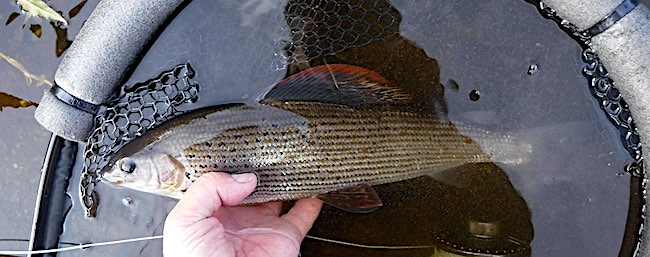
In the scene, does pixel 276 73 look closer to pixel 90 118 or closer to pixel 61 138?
pixel 90 118

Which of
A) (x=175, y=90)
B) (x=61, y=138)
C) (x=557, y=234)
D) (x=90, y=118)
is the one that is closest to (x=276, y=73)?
(x=175, y=90)

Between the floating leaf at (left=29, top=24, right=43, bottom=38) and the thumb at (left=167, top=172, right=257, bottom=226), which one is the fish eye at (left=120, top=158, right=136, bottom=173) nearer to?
the thumb at (left=167, top=172, right=257, bottom=226)

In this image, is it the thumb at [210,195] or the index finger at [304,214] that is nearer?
the thumb at [210,195]

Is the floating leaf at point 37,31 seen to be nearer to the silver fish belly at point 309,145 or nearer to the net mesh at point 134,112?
the net mesh at point 134,112

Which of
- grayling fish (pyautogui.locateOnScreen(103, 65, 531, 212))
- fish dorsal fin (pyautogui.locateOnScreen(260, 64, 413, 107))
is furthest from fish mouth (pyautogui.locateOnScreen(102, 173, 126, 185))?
fish dorsal fin (pyautogui.locateOnScreen(260, 64, 413, 107))

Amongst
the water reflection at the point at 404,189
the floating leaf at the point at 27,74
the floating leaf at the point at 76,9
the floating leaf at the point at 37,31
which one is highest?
the floating leaf at the point at 76,9

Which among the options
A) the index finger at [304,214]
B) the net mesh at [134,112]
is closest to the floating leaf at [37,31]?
the net mesh at [134,112]

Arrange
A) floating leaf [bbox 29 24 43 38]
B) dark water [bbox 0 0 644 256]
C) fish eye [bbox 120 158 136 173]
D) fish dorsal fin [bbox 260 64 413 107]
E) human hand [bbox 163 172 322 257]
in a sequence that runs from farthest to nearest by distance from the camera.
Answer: floating leaf [bbox 29 24 43 38], dark water [bbox 0 0 644 256], fish dorsal fin [bbox 260 64 413 107], fish eye [bbox 120 158 136 173], human hand [bbox 163 172 322 257]

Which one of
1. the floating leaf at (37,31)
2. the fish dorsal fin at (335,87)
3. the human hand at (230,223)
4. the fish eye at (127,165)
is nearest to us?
the human hand at (230,223)
